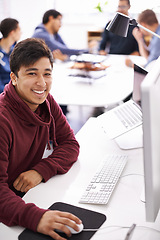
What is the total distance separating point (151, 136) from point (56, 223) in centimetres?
45

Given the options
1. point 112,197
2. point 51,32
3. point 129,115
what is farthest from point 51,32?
point 112,197

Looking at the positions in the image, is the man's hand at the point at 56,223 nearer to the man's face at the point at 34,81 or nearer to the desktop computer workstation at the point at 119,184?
Answer: the desktop computer workstation at the point at 119,184

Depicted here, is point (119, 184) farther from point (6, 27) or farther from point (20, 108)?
point (6, 27)

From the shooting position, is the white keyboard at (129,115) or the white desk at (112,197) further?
the white keyboard at (129,115)

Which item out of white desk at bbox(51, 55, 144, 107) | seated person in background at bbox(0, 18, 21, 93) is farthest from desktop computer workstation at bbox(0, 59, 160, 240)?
seated person in background at bbox(0, 18, 21, 93)

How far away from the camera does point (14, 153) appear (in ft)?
4.39

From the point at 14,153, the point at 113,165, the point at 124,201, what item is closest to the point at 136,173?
the point at 113,165

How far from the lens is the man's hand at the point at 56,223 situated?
3.30ft

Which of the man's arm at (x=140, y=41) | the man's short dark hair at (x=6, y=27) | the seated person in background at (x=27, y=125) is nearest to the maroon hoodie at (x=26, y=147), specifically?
the seated person in background at (x=27, y=125)

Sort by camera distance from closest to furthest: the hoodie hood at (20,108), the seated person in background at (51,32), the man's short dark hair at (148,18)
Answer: the hoodie hood at (20,108) < the man's short dark hair at (148,18) < the seated person in background at (51,32)

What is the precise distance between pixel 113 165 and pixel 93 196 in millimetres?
245

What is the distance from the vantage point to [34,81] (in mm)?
1350

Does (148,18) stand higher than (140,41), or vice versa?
(148,18)

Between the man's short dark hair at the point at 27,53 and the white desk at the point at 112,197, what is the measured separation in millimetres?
482
